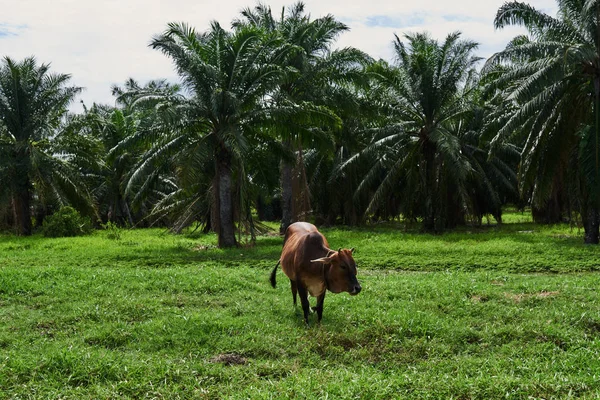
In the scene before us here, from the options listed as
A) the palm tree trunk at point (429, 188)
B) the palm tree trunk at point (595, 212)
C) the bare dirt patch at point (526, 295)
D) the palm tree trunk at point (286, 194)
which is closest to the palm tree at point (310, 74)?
the palm tree trunk at point (286, 194)

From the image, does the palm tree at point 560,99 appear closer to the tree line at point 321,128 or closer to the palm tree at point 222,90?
the tree line at point 321,128

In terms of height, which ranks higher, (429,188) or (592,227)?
(429,188)

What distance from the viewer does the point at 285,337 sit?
7543mm

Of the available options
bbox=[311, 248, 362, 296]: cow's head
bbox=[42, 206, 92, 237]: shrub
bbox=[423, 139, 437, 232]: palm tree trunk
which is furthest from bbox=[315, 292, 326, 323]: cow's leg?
bbox=[42, 206, 92, 237]: shrub

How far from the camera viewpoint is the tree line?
18002 mm

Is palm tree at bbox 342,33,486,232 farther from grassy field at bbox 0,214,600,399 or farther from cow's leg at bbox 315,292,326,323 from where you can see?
cow's leg at bbox 315,292,326,323

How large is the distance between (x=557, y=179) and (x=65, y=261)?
16.0 meters

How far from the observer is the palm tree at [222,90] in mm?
18656

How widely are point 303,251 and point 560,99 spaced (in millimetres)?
13485

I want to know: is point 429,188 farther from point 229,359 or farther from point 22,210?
point 22,210

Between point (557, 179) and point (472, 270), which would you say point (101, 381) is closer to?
point (472, 270)

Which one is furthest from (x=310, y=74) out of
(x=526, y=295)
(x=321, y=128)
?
(x=526, y=295)

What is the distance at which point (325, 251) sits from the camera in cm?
789

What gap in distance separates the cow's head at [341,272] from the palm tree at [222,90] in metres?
11.3
